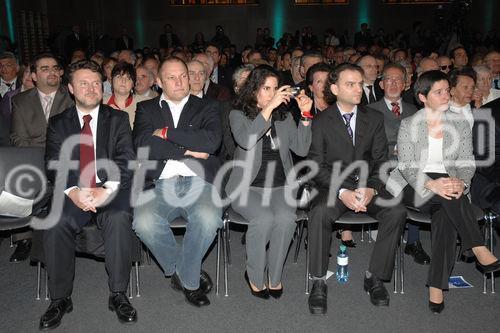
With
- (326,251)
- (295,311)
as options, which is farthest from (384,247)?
(295,311)

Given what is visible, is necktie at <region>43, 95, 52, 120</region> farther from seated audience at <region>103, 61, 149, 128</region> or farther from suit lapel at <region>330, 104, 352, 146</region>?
suit lapel at <region>330, 104, 352, 146</region>

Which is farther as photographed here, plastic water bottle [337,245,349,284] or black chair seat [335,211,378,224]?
plastic water bottle [337,245,349,284]

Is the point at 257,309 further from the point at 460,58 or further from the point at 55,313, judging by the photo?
the point at 460,58

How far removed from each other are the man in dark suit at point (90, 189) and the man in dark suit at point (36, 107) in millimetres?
749

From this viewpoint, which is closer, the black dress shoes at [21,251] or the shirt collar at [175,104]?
the shirt collar at [175,104]

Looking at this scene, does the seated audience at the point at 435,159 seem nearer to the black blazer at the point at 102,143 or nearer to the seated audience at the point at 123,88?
the black blazer at the point at 102,143

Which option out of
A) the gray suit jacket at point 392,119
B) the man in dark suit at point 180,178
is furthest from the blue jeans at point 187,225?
the gray suit jacket at point 392,119

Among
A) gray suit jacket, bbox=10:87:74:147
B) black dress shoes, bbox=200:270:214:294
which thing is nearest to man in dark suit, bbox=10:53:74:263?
gray suit jacket, bbox=10:87:74:147

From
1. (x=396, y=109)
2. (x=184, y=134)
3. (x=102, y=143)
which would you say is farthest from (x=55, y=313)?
(x=396, y=109)

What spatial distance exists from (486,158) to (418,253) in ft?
3.10

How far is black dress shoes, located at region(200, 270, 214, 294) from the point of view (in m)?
3.65

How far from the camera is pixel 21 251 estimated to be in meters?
4.25

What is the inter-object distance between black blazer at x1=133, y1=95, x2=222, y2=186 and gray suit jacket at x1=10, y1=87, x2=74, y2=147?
1.00m

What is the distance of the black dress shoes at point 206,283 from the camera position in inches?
144
